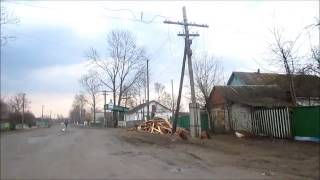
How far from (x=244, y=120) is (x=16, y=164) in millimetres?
23937

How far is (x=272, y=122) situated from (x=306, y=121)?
3.89 m

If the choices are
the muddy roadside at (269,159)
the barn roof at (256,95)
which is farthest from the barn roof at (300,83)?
the muddy roadside at (269,159)

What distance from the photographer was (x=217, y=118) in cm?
4006

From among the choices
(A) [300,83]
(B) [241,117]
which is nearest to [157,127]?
(B) [241,117]

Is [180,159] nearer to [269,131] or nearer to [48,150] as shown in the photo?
[48,150]

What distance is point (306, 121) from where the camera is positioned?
24.2m

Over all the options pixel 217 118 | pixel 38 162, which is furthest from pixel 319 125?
pixel 217 118

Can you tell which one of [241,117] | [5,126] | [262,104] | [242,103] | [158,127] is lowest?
[5,126]

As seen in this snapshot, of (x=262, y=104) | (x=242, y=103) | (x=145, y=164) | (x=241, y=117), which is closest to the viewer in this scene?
(x=145, y=164)

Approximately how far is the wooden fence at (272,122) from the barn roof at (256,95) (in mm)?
3609

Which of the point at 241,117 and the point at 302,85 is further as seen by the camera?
the point at 302,85

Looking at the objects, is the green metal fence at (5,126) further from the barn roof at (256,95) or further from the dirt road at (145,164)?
the barn roof at (256,95)

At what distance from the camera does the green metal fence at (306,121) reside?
76.7 ft

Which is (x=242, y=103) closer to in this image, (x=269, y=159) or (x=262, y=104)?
(x=262, y=104)
